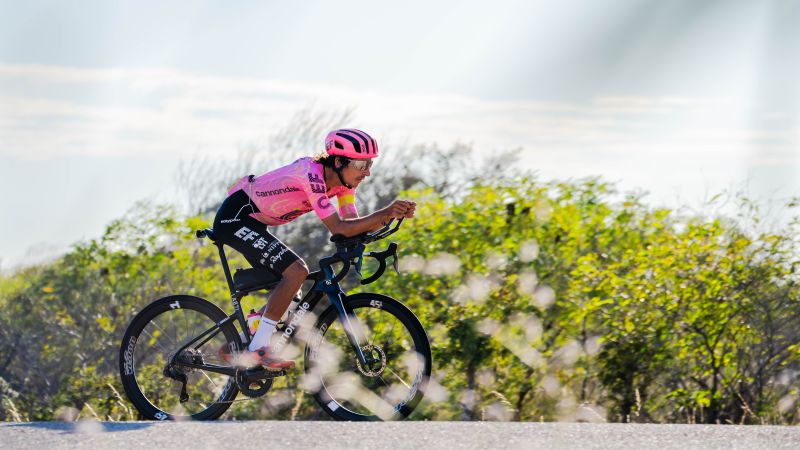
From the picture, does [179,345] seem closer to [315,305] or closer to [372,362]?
[315,305]

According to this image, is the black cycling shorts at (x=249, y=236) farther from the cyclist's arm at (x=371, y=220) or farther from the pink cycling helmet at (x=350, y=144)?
the pink cycling helmet at (x=350, y=144)

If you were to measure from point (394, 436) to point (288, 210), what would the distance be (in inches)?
70.7

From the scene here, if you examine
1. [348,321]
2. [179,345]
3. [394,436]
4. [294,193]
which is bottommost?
[394,436]

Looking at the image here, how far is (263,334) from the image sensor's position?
7285 millimetres

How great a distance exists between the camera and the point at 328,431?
6.43 metres

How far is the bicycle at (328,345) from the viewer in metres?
7.12

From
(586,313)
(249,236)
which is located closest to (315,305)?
(249,236)

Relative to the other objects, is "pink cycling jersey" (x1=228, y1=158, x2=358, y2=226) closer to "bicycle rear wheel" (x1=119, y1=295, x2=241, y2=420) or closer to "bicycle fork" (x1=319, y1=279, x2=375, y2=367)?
"bicycle fork" (x1=319, y1=279, x2=375, y2=367)

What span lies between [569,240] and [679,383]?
6.80 feet

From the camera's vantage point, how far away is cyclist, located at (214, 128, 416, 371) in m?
6.97

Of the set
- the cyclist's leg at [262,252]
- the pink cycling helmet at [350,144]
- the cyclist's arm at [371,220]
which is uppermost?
the pink cycling helmet at [350,144]

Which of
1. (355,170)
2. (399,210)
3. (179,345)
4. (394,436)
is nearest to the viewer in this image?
(394,436)

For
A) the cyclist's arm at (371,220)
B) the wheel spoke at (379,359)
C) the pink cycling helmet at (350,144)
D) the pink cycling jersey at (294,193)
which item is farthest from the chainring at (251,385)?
the pink cycling helmet at (350,144)

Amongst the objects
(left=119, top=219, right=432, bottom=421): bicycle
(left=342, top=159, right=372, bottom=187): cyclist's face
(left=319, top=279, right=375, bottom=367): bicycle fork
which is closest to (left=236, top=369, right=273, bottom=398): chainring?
(left=119, top=219, right=432, bottom=421): bicycle
